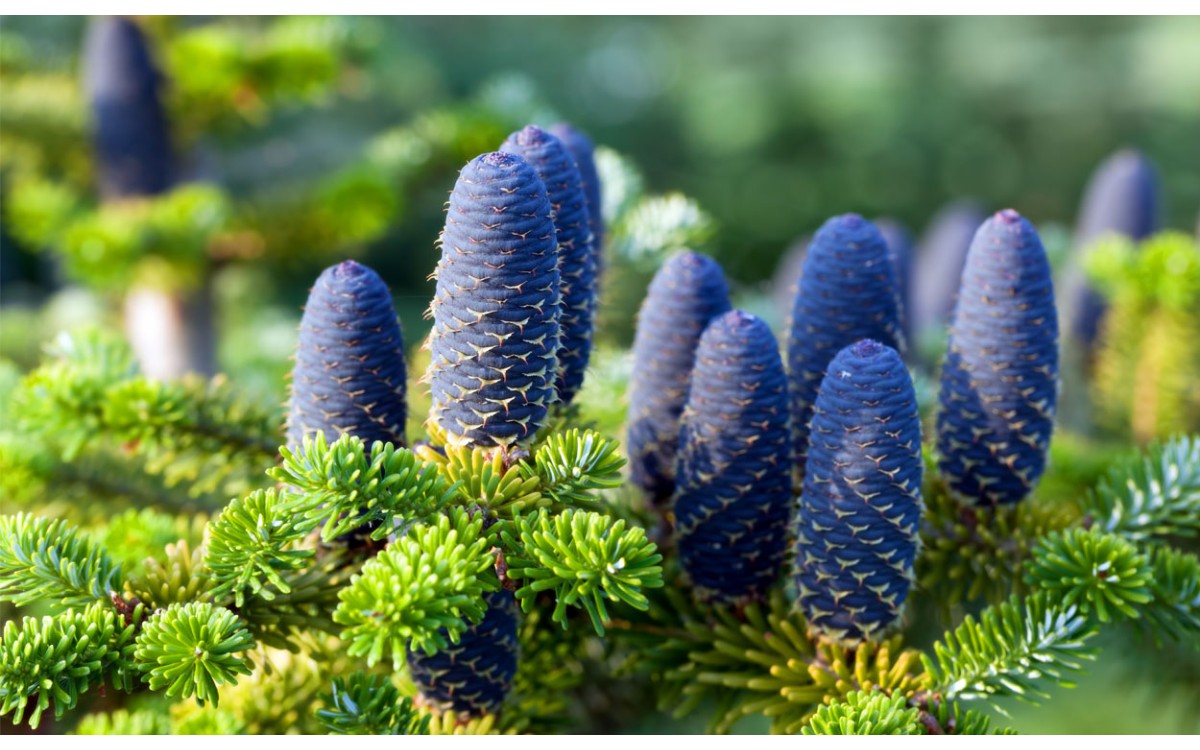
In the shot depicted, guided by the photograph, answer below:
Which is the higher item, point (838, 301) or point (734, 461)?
point (838, 301)

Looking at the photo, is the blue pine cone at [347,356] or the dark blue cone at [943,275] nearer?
the blue pine cone at [347,356]

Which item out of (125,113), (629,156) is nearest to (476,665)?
(125,113)

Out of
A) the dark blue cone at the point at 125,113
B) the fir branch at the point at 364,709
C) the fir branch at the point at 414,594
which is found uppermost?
the dark blue cone at the point at 125,113

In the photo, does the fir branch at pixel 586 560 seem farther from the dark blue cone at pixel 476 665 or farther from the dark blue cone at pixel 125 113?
the dark blue cone at pixel 125 113

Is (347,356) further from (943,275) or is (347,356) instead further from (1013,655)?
(943,275)

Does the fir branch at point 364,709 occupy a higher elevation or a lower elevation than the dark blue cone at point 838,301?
lower

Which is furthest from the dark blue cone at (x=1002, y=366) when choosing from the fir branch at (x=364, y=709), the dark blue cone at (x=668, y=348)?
the fir branch at (x=364, y=709)

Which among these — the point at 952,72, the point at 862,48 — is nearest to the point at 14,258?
the point at 862,48
